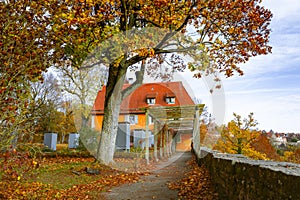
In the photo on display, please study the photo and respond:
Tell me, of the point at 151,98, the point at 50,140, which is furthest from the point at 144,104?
the point at 50,140

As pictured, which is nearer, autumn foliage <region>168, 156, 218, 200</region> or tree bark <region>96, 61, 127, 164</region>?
autumn foliage <region>168, 156, 218, 200</region>

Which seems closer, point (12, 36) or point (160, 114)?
point (12, 36)

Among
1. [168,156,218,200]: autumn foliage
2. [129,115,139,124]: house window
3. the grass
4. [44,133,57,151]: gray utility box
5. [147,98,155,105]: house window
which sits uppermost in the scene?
[147,98,155,105]: house window

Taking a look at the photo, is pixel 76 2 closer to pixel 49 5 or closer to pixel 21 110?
pixel 49 5

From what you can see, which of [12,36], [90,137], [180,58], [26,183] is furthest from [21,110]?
[90,137]

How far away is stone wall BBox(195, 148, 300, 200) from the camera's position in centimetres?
198

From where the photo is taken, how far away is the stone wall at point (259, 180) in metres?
1.98

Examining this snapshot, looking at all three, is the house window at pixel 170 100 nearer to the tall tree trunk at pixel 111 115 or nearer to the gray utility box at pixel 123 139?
the gray utility box at pixel 123 139

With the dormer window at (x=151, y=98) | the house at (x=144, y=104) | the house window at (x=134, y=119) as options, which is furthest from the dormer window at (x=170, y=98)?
the house window at (x=134, y=119)

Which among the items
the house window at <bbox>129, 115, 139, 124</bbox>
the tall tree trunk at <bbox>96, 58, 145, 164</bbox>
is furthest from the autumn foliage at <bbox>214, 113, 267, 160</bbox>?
the tall tree trunk at <bbox>96, 58, 145, 164</bbox>

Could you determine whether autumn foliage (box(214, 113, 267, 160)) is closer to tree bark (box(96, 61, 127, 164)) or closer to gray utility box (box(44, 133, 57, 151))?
tree bark (box(96, 61, 127, 164))

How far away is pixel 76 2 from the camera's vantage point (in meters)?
8.73

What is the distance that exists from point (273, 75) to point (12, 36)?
15349 millimetres

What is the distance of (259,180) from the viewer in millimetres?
2590
